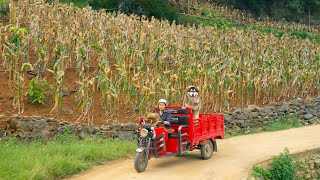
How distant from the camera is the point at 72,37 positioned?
15.7 meters

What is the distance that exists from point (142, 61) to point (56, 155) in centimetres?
675

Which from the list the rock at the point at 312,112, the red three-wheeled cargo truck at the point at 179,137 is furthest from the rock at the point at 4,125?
→ the rock at the point at 312,112

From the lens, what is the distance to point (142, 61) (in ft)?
51.7

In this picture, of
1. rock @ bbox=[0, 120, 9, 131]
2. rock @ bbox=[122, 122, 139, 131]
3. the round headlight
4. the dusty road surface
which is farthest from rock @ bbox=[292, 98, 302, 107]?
rock @ bbox=[0, 120, 9, 131]

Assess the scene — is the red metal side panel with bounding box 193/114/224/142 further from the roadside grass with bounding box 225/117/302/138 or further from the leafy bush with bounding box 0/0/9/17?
the leafy bush with bounding box 0/0/9/17

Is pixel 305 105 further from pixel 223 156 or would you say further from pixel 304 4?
pixel 304 4

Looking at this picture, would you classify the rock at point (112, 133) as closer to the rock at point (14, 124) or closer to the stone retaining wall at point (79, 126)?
the stone retaining wall at point (79, 126)

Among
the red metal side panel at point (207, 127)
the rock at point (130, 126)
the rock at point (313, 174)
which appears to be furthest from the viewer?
the rock at point (130, 126)

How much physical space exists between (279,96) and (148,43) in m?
6.42

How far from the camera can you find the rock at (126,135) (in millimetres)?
12695

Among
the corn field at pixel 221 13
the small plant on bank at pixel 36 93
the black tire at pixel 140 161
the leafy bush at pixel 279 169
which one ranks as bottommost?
the leafy bush at pixel 279 169

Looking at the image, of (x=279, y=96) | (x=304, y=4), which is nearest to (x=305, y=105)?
(x=279, y=96)

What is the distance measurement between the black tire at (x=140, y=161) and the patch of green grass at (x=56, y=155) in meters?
1.16

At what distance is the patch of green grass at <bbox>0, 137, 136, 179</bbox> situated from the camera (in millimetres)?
8470
